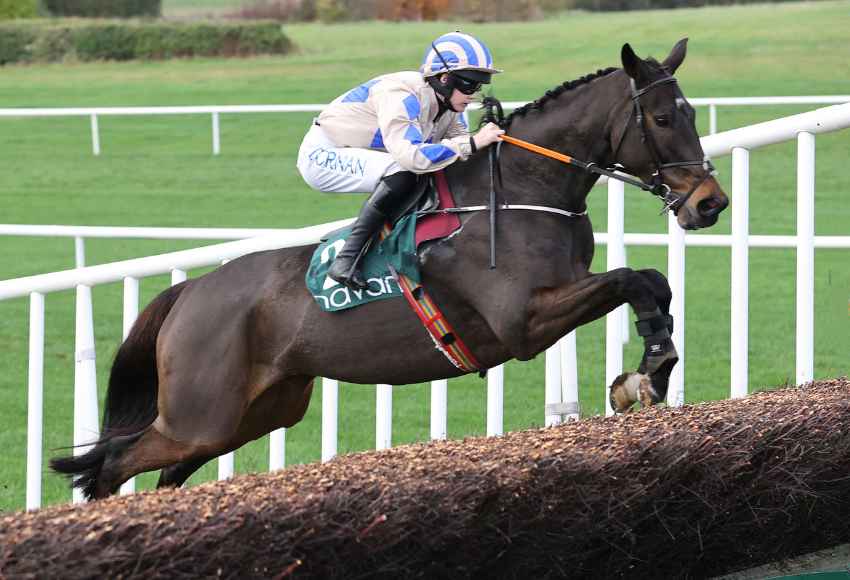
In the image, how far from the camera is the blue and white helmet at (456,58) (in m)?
4.52

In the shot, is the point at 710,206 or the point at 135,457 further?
the point at 135,457

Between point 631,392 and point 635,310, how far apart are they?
225mm

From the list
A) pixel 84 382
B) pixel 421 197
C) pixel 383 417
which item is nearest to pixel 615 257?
pixel 421 197

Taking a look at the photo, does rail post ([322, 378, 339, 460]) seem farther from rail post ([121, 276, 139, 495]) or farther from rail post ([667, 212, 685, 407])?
rail post ([667, 212, 685, 407])

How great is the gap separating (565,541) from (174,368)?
6.48 feet

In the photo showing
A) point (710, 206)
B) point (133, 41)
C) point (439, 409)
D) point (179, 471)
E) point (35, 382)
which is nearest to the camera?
point (710, 206)

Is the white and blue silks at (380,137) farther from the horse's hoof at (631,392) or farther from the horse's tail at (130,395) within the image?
the horse's hoof at (631,392)

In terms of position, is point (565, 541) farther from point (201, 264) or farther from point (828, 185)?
point (828, 185)

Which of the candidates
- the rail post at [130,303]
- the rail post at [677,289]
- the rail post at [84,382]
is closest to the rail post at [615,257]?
the rail post at [677,289]

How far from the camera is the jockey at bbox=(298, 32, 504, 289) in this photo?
447 cm

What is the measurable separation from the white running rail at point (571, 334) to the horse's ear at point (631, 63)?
467mm

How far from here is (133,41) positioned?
28.6m

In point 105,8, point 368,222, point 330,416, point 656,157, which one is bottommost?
point 330,416

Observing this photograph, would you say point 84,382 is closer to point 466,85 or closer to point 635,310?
point 466,85
